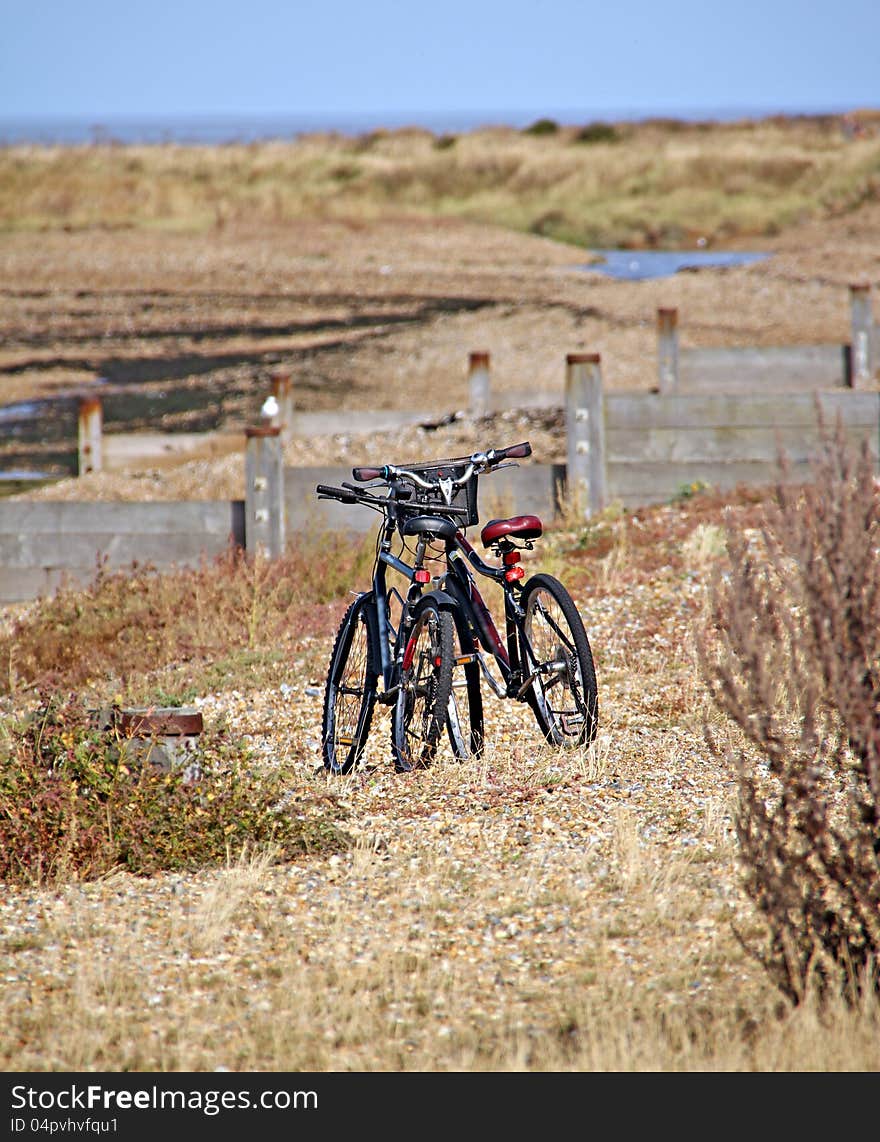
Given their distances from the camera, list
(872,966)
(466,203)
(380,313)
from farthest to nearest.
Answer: (466,203) < (380,313) < (872,966)

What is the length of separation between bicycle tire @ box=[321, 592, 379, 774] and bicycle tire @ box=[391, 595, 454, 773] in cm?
26

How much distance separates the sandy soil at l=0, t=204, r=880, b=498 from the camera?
20.5 metres

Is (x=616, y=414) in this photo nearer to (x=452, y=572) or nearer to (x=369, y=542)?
(x=369, y=542)

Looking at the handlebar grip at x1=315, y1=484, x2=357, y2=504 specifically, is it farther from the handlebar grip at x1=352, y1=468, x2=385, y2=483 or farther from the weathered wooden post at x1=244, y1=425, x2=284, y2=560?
the weathered wooden post at x1=244, y1=425, x2=284, y2=560

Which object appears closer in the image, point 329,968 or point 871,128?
point 329,968

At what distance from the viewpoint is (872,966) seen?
14.2 ft

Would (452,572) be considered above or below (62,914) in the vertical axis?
above

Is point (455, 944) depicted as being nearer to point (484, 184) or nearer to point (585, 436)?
point (585, 436)

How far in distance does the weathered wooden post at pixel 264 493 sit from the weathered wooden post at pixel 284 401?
4.84 meters

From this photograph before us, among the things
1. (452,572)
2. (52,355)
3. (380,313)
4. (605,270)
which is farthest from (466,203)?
(452,572)

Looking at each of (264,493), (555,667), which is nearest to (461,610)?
(555,667)

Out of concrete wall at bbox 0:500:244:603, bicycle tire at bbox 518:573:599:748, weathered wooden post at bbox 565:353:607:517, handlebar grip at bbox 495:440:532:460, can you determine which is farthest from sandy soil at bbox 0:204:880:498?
bicycle tire at bbox 518:573:599:748

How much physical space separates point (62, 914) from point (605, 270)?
128 ft

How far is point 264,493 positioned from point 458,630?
4.99 m
